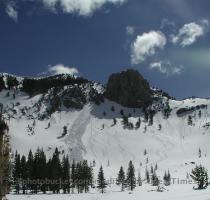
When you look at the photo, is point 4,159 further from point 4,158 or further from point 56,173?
point 56,173

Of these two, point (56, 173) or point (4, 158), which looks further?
point (56, 173)

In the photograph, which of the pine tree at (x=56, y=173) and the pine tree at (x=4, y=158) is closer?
the pine tree at (x=4, y=158)

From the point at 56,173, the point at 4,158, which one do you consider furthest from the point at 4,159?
the point at 56,173

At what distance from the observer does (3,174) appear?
21859 mm

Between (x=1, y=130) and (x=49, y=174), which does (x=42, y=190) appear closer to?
(x=49, y=174)

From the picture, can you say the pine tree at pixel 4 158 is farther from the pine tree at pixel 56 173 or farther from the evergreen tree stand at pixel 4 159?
the pine tree at pixel 56 173

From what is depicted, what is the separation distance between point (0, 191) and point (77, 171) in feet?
402

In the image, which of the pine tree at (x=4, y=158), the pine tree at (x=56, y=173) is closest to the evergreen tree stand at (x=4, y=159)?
the pine tree at (x=4, y=158)

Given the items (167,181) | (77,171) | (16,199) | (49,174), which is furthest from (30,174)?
(167,181)

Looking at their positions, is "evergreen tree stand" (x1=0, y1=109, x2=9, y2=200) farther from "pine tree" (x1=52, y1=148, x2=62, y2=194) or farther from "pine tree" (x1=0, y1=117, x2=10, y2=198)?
"pine tree" (x1=52, y1=148, x2=62, y2=194)

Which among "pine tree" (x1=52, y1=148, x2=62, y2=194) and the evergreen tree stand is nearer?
the evergreen tree stand

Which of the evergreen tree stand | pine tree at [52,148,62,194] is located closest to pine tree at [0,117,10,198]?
the evergreen tree stand

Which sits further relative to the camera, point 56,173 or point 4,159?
point 56,173

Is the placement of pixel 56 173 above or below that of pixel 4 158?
above
